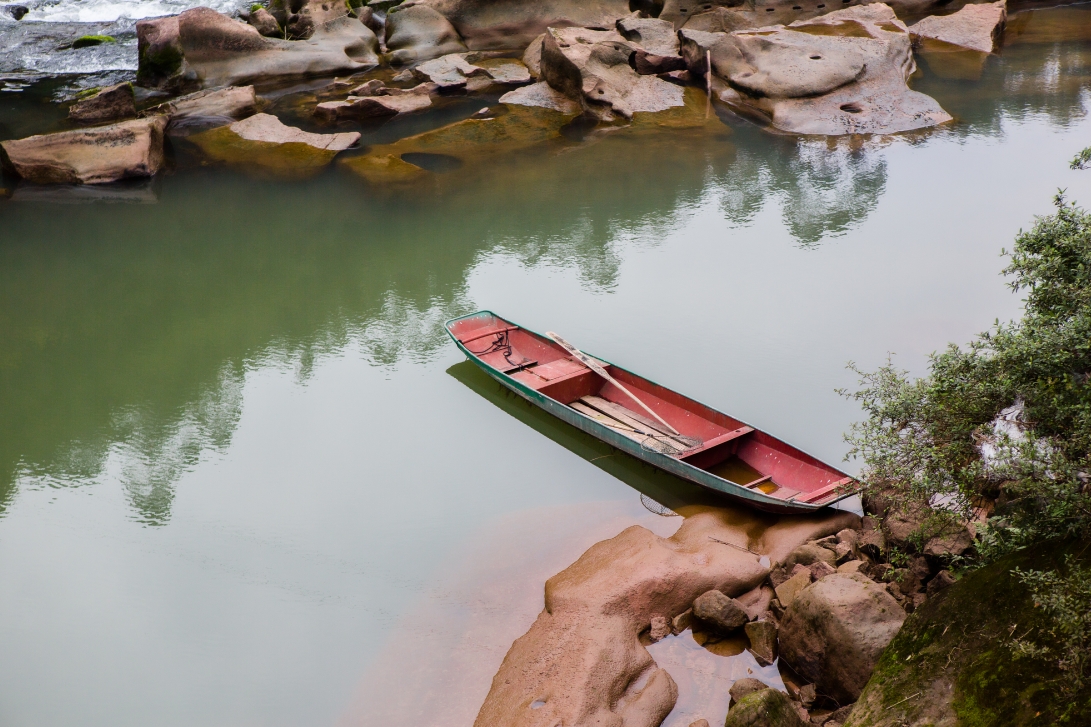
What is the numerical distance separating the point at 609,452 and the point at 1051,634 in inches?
229

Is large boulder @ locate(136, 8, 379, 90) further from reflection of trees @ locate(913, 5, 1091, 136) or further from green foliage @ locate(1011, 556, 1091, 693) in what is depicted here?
green foliage @ locate(1011, 556, 1091, 693)

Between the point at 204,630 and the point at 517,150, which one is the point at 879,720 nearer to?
the point at 204,630

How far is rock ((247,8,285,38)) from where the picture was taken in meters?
26.7

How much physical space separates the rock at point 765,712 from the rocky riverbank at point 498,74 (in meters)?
14.4

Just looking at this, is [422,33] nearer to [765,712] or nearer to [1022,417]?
[1022,417]

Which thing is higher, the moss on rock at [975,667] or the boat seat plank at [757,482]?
the moss on rock at [975,667]

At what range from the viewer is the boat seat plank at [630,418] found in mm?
9695

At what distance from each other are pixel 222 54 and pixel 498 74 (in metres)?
7.67

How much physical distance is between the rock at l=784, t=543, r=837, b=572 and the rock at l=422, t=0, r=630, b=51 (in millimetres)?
22448

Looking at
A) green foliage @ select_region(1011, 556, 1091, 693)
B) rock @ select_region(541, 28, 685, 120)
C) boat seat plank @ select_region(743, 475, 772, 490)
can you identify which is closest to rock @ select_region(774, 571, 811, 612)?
boat seat plank @ select_region(743, 475, 772, 490)

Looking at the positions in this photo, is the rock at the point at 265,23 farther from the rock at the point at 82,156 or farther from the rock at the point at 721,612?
the rock at the point at 721,612

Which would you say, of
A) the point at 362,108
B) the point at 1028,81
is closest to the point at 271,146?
the point at 362,108

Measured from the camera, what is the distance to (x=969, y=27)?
25.3 m

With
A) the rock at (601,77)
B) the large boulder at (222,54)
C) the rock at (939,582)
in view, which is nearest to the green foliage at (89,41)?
the large boulder at (222,54)
